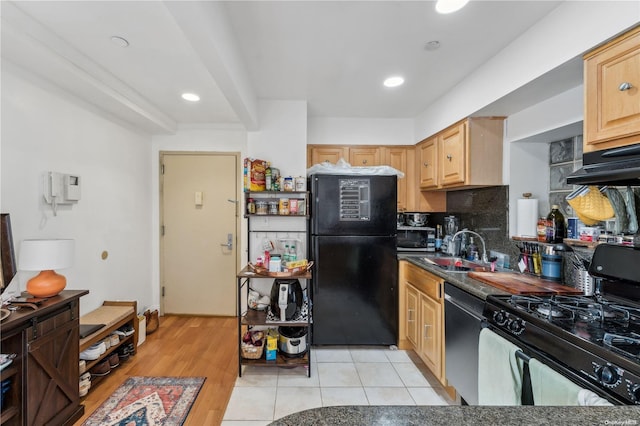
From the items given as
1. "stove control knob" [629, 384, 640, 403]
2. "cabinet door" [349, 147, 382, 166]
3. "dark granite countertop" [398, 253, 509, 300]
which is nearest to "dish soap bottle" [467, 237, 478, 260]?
"dark granite countertop" [398, 253, 509, 300]

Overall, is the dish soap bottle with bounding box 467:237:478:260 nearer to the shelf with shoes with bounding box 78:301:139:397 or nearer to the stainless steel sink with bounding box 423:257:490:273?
the stainless steel sink with bounding box 423:257:490:273

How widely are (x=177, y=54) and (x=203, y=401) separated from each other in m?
2.37

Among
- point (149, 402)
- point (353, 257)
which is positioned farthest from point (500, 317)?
point (149, 402)

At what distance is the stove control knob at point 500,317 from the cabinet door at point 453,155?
122 cm

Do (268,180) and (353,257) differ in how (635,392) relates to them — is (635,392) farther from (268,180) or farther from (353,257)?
(268,180)

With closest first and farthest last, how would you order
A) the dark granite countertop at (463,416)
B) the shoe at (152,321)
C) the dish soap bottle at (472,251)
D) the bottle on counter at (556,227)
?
1. the dark granite countertop at (463,416)
2. the bottle on counter at (556,227)
3. the dish soap bottle at (472,251)
4. the shoe at (152,321)

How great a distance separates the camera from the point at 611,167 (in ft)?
4.21

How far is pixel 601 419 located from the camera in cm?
59

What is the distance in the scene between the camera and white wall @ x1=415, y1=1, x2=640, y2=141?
128cm

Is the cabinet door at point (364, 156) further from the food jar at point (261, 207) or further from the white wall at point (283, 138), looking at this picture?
the food jar at point (261, 207)

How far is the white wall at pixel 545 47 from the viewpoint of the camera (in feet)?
4.21

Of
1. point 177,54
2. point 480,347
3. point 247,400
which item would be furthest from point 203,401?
point 177,54

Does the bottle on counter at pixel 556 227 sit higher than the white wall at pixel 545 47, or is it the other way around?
the white wall at pixel 545 47

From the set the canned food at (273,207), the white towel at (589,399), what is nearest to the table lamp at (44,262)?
the canned food at (273,207)
